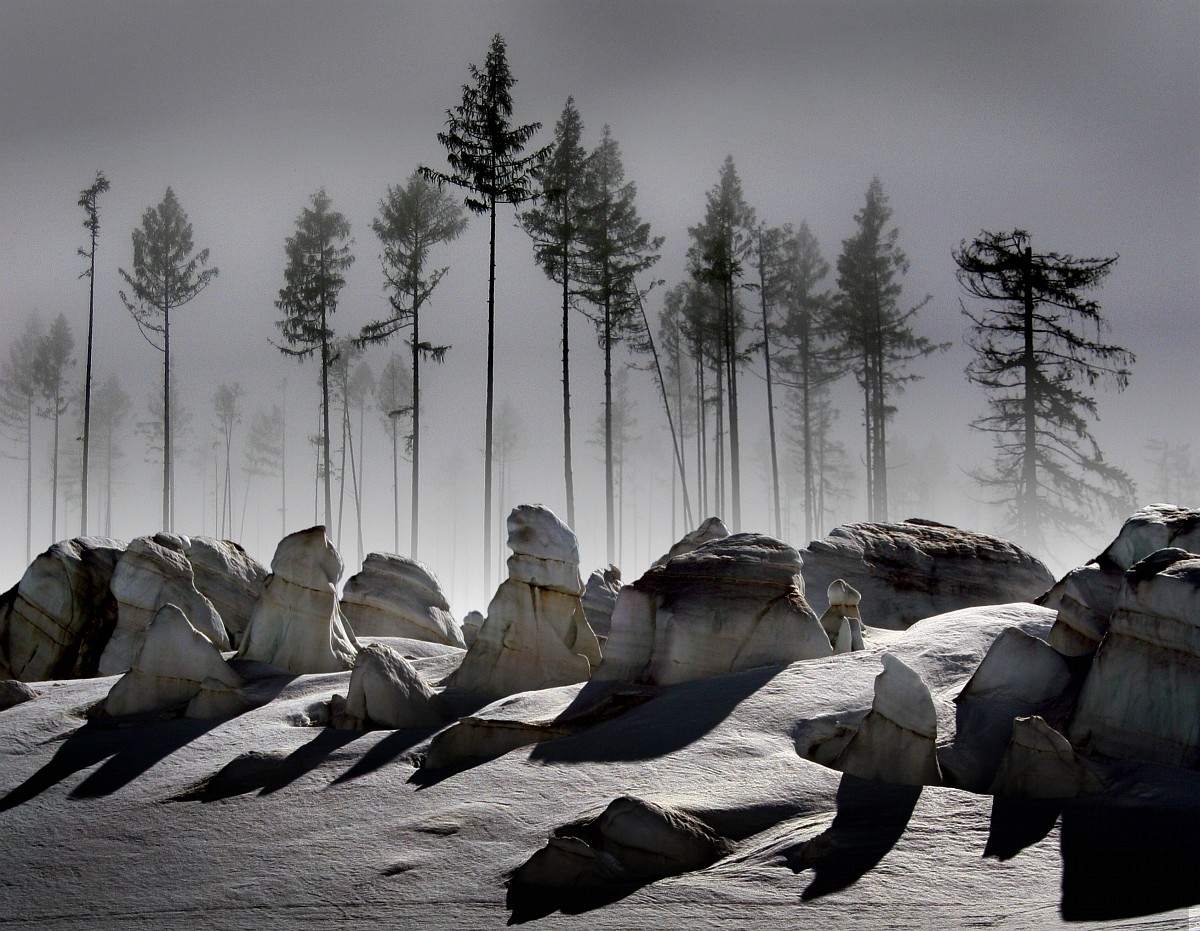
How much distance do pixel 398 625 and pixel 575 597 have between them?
4901mm

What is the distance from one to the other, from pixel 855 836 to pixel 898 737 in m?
0.94

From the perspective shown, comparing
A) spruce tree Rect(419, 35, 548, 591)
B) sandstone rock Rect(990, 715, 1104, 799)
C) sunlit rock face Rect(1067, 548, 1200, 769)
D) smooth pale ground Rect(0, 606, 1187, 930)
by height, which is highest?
spruce tree Rect(419, 35, 548, 591)

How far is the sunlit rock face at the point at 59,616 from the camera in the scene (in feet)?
33.7

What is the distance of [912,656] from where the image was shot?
23.1 feet

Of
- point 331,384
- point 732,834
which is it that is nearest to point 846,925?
point 732,834

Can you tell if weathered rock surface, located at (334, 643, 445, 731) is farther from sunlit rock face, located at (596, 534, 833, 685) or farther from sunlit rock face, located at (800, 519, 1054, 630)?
sunlit rock face, located at (800, 519, 1054, 630)

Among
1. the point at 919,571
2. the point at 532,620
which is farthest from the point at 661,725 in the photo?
the point at 919,571

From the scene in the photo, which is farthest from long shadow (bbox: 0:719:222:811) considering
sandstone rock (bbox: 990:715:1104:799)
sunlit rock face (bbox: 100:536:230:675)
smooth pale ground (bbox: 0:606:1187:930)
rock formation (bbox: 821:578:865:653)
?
sandstone rock (bbox: 990:715:1104:799)

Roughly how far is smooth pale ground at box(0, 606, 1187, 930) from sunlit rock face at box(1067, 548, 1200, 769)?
90cm

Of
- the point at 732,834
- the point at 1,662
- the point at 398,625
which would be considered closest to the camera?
the point at 732,834

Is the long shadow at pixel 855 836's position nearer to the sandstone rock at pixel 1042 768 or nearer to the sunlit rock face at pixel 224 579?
the sandstone rock at pixel 1042 768

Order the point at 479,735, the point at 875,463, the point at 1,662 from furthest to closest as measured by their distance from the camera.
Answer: the point at 875,463 < the point at 1,662 < the point at 479,735

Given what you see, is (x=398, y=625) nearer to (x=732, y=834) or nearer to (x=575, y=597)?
(x=575, y=597)

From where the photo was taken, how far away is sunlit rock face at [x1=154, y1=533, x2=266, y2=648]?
11.8 metres
